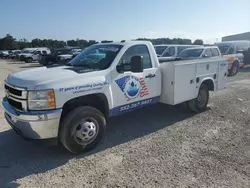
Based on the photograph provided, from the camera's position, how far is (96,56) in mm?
4656

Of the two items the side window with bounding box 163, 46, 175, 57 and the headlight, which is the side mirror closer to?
the headlight

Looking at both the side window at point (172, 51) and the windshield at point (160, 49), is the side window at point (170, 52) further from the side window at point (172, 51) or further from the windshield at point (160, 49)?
the windshield at point (160, 49)

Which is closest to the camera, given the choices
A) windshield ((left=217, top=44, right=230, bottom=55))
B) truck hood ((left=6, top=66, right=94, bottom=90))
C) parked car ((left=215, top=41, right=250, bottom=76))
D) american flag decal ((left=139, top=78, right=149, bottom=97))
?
truck hood ((left=6, top=66, right=94, bottom=90))

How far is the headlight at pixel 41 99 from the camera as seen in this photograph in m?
3.38

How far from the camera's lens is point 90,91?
3812 mm

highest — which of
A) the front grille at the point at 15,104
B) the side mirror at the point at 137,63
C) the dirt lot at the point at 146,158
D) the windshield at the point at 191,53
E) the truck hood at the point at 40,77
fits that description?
the windshield at the point at 191,53

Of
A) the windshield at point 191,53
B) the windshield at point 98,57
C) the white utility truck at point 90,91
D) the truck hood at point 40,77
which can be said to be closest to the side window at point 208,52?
the windshield at point 191,53

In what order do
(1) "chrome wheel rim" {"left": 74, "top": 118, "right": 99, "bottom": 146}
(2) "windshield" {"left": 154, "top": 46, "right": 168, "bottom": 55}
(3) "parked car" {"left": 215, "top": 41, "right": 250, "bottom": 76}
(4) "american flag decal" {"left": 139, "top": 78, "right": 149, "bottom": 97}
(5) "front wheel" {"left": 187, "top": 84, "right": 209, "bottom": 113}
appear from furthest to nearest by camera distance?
(3) "parked car" {"left": 215, "top": 41, "right": 250, "bottom": 76}
(2) "windshield" {"left": 154, "top": 46, "right": 168, "bottom": 55}
(5) "front wheel" {"left": 187, "top": 84, "right": 209, "bottom": 113}
(4) "american flag decal" {"left": 139, "top": 78, "right": 149, "bottom": 97}
(1) "chrome wheel rim" {"left": 74, "top": 118, "right": 99, "bottom": 146}

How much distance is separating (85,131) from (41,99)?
3.14ft

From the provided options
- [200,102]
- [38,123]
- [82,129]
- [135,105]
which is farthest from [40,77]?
[200,102]

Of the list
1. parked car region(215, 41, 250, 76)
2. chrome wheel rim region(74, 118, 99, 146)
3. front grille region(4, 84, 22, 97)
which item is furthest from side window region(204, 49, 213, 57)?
front grille region(4, 84, 22, 97)

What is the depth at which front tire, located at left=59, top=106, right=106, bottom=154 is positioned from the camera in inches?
145

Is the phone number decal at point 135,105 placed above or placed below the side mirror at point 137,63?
below

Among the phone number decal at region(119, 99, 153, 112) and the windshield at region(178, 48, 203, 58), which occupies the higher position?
the windshield at region(178, 48, 203, 58)
